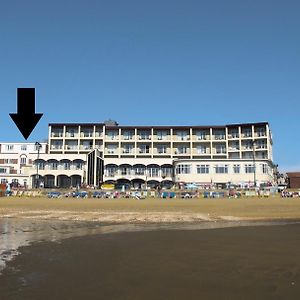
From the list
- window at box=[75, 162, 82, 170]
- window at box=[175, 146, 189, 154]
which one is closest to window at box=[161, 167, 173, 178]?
window at box=[175, 146, 189, 154]

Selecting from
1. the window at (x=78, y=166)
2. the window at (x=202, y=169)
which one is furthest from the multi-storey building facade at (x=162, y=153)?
the window at (x=78, y=166)

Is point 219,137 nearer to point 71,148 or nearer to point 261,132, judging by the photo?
point 261,132

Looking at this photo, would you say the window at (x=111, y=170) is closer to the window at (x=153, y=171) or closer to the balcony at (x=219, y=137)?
the window at (x=153, y=171)

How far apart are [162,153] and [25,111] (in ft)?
366

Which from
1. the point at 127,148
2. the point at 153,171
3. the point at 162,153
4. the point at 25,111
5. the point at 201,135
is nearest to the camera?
the point at 25,111

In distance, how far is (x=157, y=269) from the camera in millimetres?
11852

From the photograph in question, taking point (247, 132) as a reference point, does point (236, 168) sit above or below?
below

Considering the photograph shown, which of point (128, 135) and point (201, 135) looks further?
point (128, 135)

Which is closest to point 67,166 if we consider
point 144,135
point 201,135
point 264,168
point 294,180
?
point 144,135

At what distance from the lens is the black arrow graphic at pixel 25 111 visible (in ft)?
11.5

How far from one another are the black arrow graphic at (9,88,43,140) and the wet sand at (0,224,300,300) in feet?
20.4

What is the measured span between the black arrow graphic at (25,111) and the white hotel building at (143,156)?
93.0m

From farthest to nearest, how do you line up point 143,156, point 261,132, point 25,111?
point 143,156
point 261,132
point 25,111

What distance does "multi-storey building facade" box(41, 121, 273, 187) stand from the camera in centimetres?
9769
